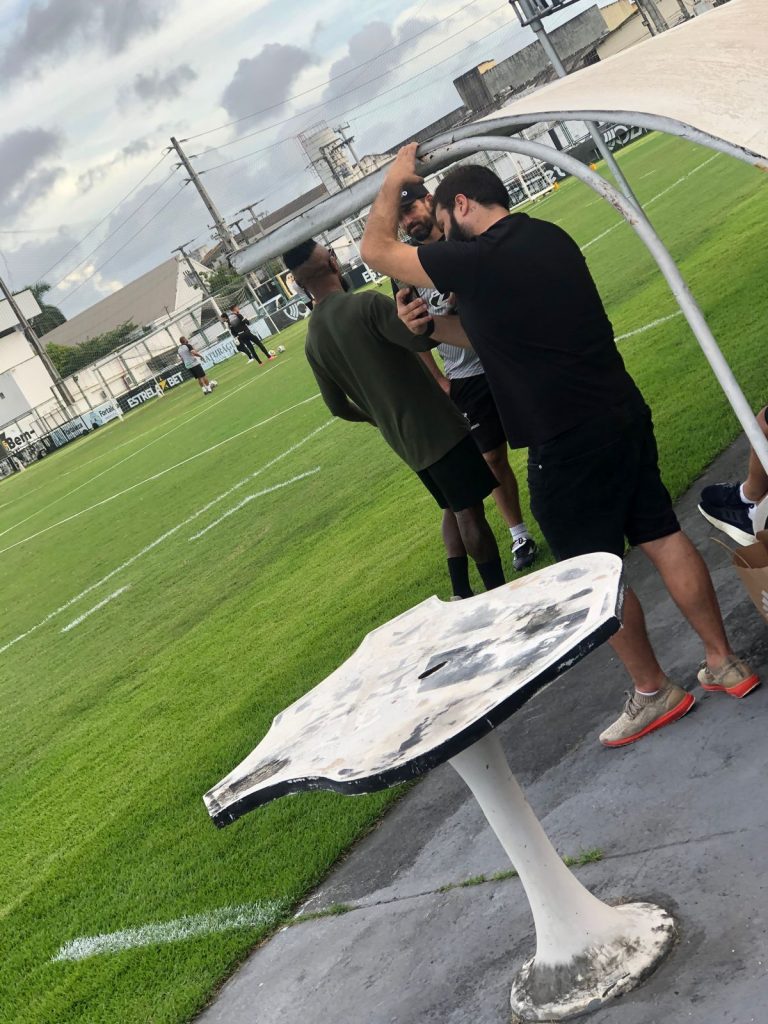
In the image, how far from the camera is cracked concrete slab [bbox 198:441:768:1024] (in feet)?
10.9

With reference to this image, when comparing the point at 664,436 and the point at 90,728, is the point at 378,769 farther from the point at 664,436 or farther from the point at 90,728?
the point at 90,728

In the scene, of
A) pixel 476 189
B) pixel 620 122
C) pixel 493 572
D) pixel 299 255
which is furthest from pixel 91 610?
pixel 620 122

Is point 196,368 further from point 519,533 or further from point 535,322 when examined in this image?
point 535,322

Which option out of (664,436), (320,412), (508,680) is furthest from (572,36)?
(508,680)

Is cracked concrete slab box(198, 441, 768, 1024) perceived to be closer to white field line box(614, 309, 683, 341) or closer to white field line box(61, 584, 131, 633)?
white field line box(614, 309, 683, 341)

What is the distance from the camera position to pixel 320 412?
20.6 m

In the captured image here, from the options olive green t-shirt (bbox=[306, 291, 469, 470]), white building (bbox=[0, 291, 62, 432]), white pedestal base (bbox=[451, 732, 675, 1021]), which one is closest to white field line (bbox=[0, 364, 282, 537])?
olive green t-shirt (bbox=[306, 291, 469, 470])

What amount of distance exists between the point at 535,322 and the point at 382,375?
6.63 ft

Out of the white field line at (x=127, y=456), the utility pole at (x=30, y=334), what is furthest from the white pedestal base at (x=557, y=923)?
the utility pole at (x=30, y=334)

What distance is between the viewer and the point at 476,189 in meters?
4.41

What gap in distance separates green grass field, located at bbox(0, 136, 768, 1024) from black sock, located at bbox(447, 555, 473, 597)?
0.88 m

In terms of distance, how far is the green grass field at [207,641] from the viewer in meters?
5.44

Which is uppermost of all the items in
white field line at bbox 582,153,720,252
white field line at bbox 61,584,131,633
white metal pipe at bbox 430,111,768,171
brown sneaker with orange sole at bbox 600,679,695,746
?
white metal pipe at bbox 430,111,768,171

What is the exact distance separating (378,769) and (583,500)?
188cm
